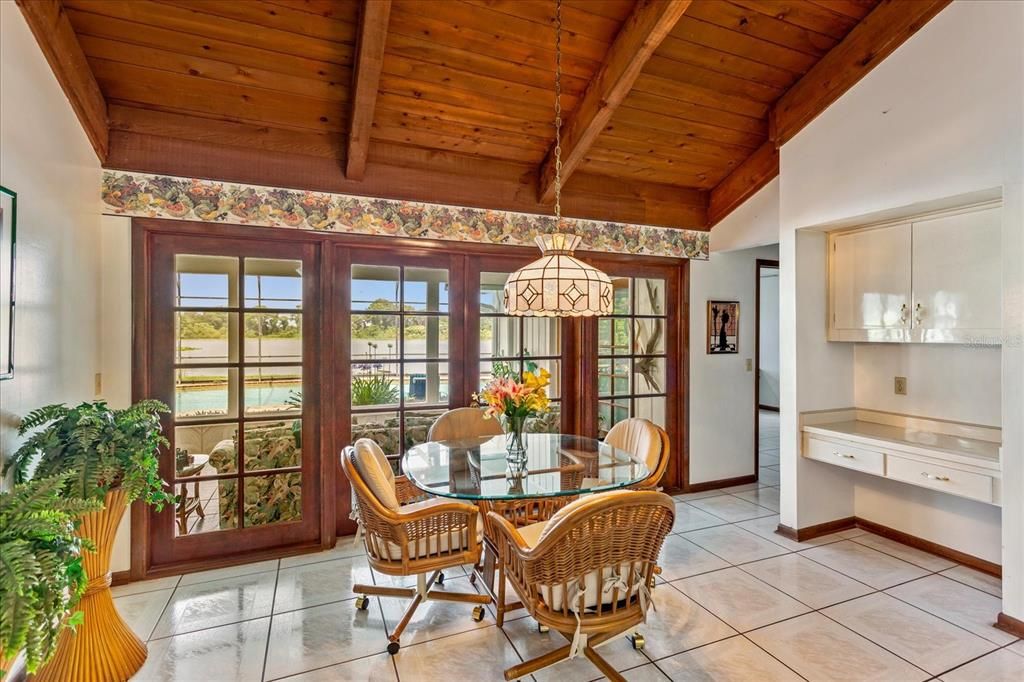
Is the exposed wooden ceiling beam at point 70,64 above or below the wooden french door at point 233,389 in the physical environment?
above

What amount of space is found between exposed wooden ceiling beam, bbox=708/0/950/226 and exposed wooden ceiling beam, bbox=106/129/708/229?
0.66m

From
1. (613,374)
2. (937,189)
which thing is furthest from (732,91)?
(613,374)

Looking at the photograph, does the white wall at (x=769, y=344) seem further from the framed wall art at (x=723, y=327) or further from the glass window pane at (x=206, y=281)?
the glass window pane at (x=206, y=281)

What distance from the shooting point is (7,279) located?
1.71m

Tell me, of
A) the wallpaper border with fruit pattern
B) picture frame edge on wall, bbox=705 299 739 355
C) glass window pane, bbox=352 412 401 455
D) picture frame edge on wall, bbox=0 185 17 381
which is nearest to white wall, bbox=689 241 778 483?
picture frame edge on wall, bbox=705 299 739 355

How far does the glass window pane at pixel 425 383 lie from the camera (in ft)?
11.8

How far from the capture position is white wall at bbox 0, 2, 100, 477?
1.76 metres

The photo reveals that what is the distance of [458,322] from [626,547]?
2.29 metres

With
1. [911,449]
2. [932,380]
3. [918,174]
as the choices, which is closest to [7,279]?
[918,174]

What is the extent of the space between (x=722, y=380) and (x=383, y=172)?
11.2ft

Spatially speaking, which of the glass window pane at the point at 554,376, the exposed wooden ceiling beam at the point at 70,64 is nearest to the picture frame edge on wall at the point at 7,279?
Result: the exposed wooden ceiling beam at the point at 70,64

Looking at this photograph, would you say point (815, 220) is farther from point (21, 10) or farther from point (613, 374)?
point (21, 10)

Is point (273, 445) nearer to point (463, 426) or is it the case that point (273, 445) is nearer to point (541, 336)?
point (463, 426)

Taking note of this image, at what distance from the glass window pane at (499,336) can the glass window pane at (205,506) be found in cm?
191
